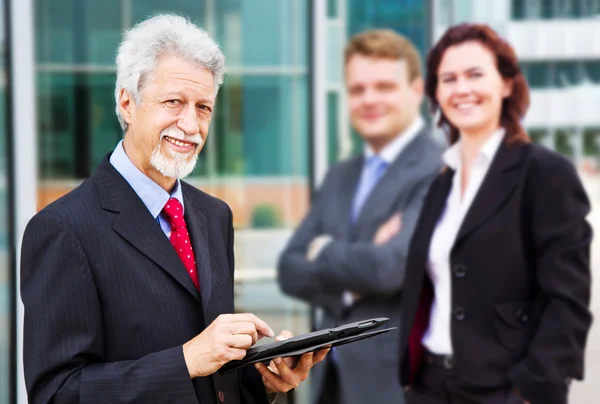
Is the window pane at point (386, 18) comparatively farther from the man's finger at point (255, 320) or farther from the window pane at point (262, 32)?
the man's finger at point (255, 320)

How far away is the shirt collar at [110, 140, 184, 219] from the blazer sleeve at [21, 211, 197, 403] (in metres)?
0.20

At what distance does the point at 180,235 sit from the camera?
1.74 m

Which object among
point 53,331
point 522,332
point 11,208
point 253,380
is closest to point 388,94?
point 522,332

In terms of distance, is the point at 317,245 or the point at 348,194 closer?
the point at 317,245

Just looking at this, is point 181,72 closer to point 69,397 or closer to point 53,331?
point 53,331

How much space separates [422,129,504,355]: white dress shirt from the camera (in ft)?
9.39

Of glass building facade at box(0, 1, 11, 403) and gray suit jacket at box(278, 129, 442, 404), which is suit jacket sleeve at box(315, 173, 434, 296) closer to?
gray suit jacket at box(278, 129, 442, 404)

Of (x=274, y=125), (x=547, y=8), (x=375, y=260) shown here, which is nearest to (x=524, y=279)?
(x=375, y=260)

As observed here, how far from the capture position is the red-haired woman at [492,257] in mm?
2615

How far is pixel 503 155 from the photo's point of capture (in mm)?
2895

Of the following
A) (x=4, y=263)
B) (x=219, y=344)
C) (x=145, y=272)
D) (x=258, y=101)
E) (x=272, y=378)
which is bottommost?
(x=4, y=263)

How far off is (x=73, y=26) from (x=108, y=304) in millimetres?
3336

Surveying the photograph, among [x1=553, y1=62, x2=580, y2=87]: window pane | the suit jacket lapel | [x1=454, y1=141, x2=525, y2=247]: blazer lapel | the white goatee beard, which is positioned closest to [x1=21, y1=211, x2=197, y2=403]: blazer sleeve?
the white goatee beard

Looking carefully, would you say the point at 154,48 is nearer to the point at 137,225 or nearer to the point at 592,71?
the point at 137,225
